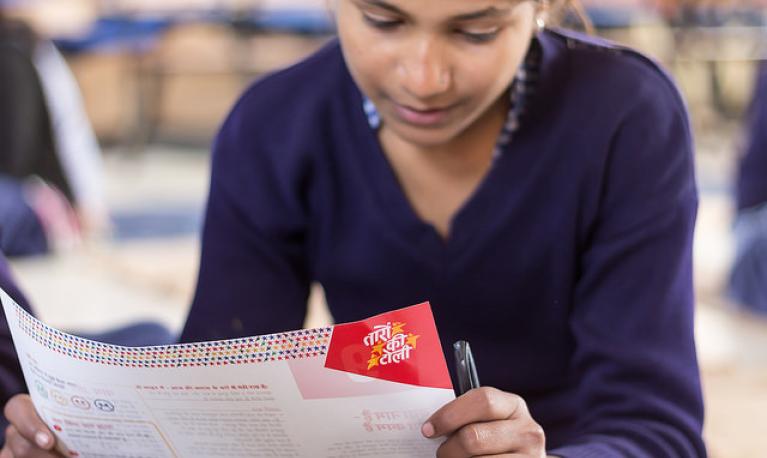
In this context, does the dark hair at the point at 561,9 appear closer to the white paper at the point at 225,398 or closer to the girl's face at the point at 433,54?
the girl's face at the point at 433,54

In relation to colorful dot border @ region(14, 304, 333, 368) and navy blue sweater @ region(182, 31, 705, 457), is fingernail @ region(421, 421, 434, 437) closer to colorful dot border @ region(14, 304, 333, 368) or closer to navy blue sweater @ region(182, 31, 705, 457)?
colorful dot border @ region(14, 304, 333, 368)

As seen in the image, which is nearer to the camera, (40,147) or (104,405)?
(104,405)

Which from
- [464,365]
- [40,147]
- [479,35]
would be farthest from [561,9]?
[40,147]

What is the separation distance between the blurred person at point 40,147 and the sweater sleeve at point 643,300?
2.99 meters

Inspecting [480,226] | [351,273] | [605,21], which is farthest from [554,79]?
[605,21]

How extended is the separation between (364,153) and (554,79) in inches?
8.7

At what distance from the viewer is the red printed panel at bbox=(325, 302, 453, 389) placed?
80 centimetres

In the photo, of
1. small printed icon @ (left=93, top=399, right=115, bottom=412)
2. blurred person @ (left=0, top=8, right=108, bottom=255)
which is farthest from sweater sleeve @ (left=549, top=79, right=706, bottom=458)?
blurred person @ (left=0, top=8, right=108, bottom=255)

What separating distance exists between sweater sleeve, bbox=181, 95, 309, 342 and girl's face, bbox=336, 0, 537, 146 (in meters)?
0.19

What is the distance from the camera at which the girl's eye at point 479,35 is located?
3.24 feet

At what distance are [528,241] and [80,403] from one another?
494 mm

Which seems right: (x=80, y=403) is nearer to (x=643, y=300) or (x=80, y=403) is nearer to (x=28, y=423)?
(x=28, y=423)

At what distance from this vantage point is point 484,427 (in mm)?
841

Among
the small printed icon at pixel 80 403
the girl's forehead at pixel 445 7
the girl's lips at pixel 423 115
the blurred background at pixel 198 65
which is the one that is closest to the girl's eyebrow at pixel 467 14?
the girl's forehead at pixel 445 7
